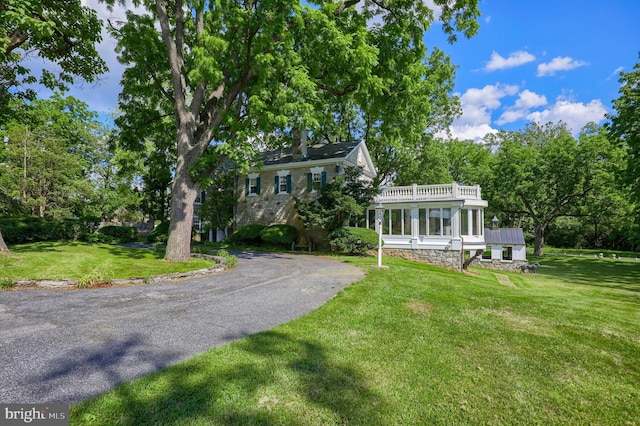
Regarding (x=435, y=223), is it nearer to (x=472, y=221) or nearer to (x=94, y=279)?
(x=472, y=221)

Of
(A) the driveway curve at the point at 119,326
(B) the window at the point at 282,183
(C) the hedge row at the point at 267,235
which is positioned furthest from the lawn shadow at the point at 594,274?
(B) the window at the point at 282,183

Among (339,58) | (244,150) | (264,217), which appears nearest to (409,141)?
(339,58)

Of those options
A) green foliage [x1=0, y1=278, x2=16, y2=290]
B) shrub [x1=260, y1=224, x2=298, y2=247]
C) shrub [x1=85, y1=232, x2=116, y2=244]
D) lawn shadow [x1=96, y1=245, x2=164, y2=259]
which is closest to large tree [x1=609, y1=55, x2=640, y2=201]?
shrub [x1=260, y1=224, x2=298, y2=247]

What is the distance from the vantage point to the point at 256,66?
377 inches

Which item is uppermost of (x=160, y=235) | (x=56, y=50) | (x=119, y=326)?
(x=56, y=50)

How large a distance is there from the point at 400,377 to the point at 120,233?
24669 millimetres

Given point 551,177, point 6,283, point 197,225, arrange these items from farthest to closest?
point 551,177 < point 197,225 < point 6,283

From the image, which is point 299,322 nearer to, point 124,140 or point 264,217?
point 124,140

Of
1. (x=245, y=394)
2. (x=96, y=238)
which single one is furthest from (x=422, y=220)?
(x=96, y=238)

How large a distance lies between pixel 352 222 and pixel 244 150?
36.3 ft

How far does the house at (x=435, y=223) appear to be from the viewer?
17.5 metres

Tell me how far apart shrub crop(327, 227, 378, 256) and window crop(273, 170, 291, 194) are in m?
6.32

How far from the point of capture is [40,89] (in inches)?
463

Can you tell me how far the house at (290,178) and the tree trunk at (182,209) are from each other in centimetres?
911
